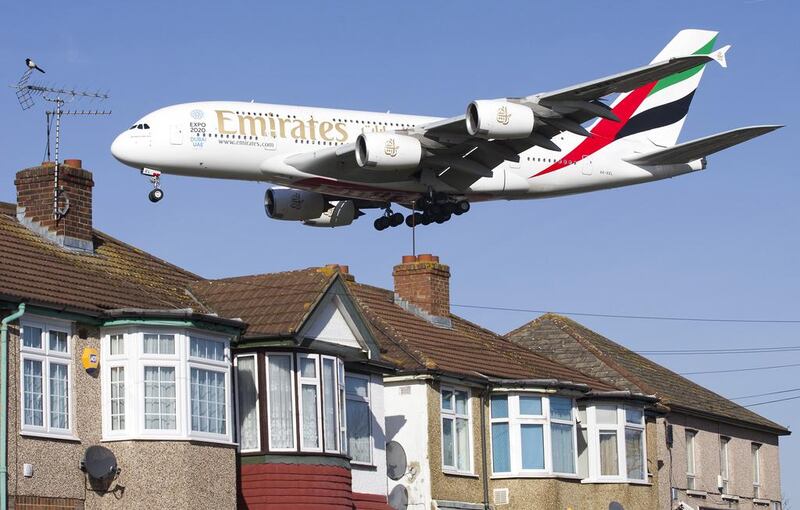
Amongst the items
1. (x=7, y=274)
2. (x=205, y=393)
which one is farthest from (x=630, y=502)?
(x=7, y=274)

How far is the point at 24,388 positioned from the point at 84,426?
138cm

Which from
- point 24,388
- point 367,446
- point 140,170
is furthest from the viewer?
point 140,170

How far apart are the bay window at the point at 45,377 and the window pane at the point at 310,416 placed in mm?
4802

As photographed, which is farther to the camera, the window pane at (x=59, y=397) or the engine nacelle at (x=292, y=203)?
the engine nacelle at (x=292, y=203)

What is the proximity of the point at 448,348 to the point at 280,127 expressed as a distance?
914cm

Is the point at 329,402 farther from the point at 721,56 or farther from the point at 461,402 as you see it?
the point at 721,56

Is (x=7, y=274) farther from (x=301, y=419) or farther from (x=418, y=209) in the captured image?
(x=418, y=209)

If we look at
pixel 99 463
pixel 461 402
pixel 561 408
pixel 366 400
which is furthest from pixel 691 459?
pixel 99 463

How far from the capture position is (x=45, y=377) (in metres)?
25.4

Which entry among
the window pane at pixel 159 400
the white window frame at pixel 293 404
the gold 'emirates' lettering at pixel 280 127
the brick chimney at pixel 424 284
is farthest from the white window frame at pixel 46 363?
the gold 'emirates' lettering at pixel 280 127

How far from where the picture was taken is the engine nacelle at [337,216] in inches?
1901

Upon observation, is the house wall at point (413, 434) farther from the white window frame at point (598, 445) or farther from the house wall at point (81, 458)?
the house wall at point (81, 458)

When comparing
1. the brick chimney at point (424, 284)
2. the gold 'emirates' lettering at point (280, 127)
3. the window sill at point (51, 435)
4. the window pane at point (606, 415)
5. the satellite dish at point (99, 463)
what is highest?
the gold 'emirates' lettering at point (280, 127)

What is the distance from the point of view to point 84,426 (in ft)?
84.8
